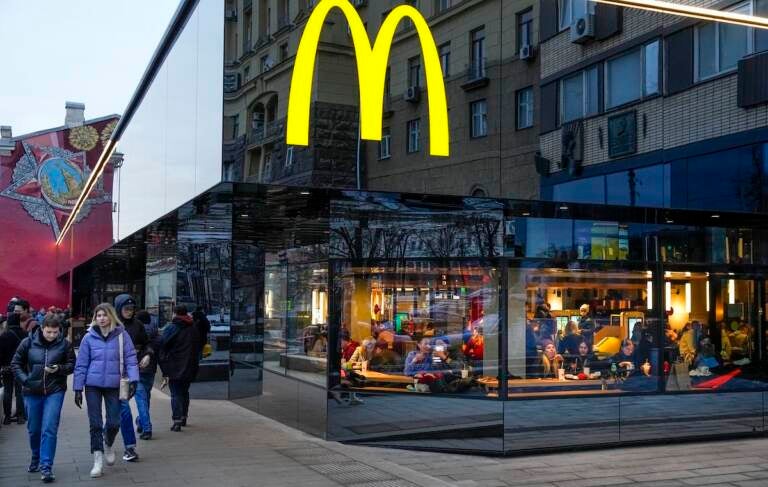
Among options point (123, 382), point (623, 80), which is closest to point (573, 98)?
point (623, 80)

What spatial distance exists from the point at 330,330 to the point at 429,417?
1.66m

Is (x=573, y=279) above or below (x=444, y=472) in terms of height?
above

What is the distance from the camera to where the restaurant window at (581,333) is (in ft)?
33.6

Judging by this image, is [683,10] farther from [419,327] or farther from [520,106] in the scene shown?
[419,327]

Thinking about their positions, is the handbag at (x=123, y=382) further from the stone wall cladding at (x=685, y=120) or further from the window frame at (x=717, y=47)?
the window frame at (x=717, y=47)

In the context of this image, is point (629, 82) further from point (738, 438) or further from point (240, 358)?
point (240, 358)

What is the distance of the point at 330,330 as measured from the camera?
10492 millimetres

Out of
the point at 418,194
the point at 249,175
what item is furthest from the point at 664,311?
the point at 249,175

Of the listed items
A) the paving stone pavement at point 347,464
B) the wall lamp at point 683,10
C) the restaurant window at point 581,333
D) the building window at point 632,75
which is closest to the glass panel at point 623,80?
the building window at point 632,75

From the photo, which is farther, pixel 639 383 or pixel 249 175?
pixel 639 383

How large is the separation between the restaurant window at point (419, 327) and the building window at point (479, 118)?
1620mm

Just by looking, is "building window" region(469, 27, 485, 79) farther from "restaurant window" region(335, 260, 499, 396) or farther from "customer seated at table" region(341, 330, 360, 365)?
"customer seated at table" region(341, 330, 360, 365)

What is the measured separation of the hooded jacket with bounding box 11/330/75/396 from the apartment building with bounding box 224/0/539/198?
9.70 feet

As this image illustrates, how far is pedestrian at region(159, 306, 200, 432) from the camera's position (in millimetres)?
10883
